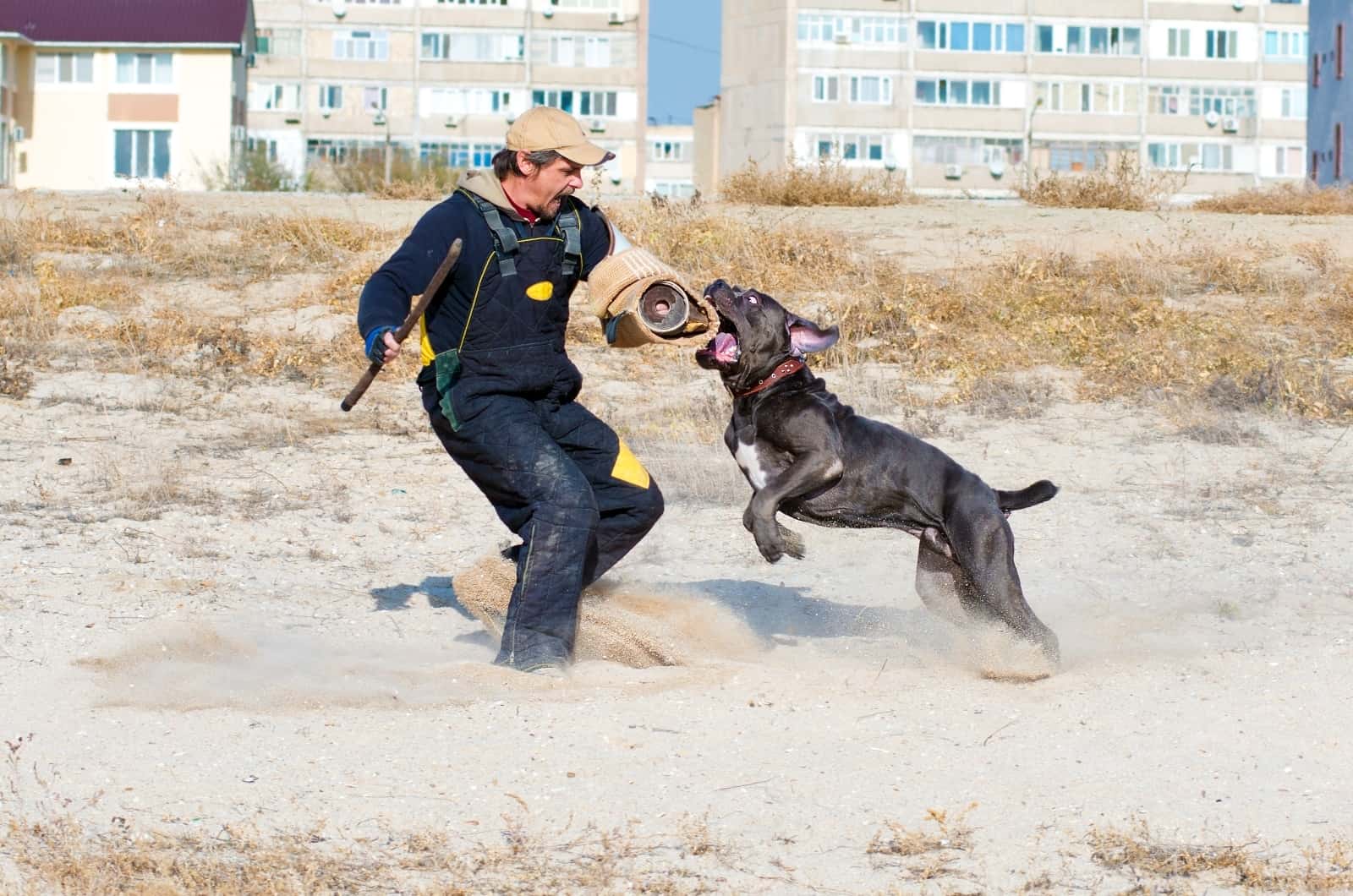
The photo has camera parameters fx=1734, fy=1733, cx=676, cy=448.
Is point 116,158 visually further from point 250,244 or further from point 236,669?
point 236,669

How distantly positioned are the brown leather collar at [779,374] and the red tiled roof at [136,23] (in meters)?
53.8

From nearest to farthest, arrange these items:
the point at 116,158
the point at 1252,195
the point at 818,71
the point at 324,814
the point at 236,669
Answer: the point at 324,814 < the point at 236,669 < the point at 1252,195 < the point at 116,158 < the point at 818,71

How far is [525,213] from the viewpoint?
639cm

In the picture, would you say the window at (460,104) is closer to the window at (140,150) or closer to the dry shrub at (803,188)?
the window at (140,150)

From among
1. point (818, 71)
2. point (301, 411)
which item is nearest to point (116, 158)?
point (818, 71)

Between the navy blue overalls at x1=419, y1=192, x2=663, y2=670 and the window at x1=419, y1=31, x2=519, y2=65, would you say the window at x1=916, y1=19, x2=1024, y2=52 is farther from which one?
the navy blue overalls at x1=419, y1=192, x2=663, y2=670

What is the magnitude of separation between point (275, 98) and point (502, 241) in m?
74.9

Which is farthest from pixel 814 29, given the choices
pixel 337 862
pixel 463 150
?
pixel 337 862

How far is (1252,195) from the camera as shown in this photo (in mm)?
22047

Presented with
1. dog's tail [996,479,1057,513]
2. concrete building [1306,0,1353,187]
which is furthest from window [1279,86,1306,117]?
dog's tail [996,479,1057,513]

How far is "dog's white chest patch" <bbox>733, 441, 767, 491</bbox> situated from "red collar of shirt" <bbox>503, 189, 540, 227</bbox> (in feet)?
3.76

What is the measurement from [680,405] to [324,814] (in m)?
7.90

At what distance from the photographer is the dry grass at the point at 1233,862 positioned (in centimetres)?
424

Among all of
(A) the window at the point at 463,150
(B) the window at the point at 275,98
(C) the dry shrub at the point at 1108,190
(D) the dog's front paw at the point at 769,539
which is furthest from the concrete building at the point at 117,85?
(D) the dog's front paw at the point at 769,539
